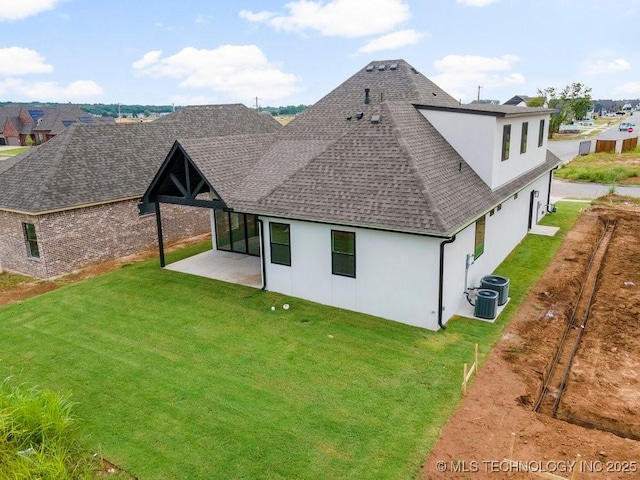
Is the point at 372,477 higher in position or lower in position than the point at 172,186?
lower

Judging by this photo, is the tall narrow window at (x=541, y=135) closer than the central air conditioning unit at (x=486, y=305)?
No

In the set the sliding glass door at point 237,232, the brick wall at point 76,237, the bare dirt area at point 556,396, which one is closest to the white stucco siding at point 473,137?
the bare dirt area at point 556,396

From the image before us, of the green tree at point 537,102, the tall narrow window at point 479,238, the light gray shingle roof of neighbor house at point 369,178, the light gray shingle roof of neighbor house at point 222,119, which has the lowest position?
the tall narrow window at point 479,238

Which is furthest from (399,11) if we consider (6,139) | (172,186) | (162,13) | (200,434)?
(6,139)

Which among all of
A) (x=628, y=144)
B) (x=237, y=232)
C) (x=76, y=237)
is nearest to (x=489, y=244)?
(x=237, y=232)

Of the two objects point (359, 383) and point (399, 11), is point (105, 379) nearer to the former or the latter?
point (359, 383)

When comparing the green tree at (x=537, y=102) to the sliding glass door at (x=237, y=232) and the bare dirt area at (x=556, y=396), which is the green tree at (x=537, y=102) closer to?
the bare dirt area at (x=556, y=396)
